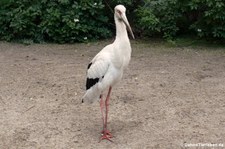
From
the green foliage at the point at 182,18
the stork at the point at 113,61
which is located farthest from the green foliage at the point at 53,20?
the stork at the point at 113,61

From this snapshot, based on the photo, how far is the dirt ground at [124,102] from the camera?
489cm

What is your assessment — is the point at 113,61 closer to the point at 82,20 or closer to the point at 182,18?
the point at 82,20

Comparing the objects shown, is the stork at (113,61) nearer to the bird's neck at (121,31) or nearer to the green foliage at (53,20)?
the bird's neck at (121,31)

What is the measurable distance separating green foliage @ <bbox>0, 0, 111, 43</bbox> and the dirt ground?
89 centimetres

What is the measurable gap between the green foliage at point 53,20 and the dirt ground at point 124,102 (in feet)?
2.93

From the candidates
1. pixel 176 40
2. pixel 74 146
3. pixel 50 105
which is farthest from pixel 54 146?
pixel 176 40

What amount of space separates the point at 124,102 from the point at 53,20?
13.0 feet

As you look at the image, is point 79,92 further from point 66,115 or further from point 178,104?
point 178,104

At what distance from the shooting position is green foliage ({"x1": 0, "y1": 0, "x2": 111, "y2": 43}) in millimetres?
9312

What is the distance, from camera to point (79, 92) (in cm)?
638

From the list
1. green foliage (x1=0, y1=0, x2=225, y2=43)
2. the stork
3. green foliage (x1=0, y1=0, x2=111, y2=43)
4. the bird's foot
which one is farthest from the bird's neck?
green foliage (x1=0, y1=0, x2=111, y2=43)

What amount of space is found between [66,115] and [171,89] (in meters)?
1.73

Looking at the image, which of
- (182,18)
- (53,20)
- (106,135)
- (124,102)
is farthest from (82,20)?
(106,135)

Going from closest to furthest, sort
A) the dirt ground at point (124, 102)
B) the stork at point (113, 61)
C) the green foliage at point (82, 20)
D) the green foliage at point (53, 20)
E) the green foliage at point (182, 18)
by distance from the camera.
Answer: the stork at point (113, 61) < the dirt ground at point (124, 102) < the green foliage at point (182, 18) < the green foliage at point (82, 20) < the green foliage at point (53, 20)
